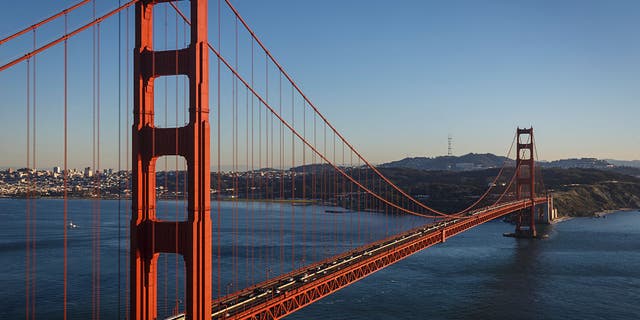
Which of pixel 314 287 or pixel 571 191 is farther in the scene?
pixel 571 191

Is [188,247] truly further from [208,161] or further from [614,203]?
[614,203]

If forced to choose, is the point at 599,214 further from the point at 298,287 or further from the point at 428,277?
the point at 298,287

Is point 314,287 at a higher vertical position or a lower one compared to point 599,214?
higher

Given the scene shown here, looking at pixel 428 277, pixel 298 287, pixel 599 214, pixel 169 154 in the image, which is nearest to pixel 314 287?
pixel 298 287

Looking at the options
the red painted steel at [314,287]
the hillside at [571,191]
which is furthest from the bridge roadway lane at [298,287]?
the hillside at [571,191]

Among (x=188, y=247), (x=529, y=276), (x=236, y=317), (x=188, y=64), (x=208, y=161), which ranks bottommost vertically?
(x=529, y=276)

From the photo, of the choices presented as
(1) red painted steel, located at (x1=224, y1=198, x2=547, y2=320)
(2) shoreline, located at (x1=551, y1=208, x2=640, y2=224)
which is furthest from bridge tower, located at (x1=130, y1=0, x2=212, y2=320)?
(2) shoreline, located at (x1=551, y1=208, x2=640, y2=224)

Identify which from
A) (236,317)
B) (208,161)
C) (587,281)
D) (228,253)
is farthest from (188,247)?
(228,253)

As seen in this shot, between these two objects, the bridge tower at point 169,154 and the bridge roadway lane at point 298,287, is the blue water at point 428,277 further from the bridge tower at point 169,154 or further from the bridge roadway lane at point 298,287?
the bridge tower at point 169,154
